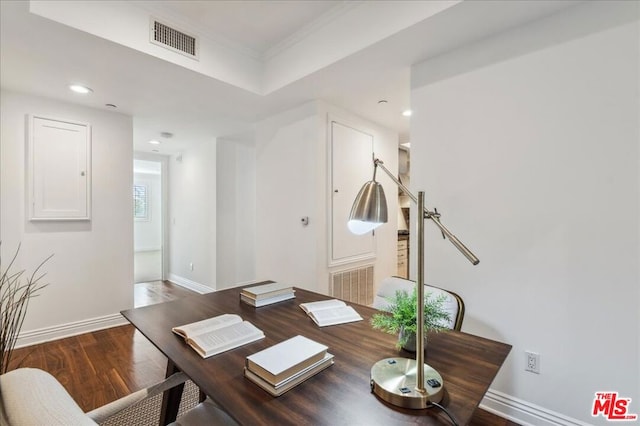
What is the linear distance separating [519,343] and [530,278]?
397mm

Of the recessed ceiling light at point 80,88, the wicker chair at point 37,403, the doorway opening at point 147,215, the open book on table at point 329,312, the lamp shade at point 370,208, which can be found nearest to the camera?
the wicker chair at point 37,403

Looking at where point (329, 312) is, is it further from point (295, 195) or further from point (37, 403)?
point (295, 195)

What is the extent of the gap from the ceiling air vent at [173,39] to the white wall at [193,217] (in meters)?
2.24

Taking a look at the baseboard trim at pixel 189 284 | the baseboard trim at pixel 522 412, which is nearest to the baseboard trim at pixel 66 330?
the baseboard trim at pixel 189 284

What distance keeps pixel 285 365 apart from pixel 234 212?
3.99 meters

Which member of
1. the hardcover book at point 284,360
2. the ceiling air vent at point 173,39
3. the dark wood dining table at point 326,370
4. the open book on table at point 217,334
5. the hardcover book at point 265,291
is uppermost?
the ceiling air vent at point 173,39

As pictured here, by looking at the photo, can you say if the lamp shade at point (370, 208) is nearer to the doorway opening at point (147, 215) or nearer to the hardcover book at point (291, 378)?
the hardcover book at point (291, 378)

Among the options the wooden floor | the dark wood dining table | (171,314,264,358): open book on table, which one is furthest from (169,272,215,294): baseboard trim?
(171,314,264,358): open book on table

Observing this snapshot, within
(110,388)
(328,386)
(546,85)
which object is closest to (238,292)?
(328,386)

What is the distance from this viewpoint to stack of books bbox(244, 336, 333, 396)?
85cm

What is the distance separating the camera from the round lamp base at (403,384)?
31.0 inches

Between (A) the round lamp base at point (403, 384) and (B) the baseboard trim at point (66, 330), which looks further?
(B) the baseboard trim at point (66, 330)

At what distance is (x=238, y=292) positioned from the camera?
183 centimetres

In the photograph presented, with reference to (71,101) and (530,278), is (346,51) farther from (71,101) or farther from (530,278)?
(71,101)
